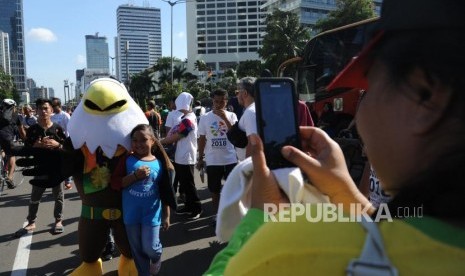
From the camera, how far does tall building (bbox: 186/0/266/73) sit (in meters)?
125

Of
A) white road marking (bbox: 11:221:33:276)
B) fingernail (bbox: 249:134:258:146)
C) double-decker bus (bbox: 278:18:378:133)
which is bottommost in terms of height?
white road marking (bbox: 11:221:33:276)

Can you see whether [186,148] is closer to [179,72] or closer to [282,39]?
[282,39]

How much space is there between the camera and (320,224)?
680 mm

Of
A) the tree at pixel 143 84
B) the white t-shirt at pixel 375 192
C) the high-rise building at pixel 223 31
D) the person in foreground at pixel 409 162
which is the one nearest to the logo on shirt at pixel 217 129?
the white t-shirt at pixel 375 192

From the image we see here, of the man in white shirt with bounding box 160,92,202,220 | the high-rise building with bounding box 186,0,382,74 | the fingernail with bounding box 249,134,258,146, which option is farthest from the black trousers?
the high-rise building with bounding box 186,0,382,74

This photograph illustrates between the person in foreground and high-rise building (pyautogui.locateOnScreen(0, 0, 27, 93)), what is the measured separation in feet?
432

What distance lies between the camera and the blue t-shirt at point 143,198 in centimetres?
332

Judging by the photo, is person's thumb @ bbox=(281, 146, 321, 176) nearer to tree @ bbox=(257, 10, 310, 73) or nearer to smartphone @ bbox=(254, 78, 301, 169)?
smartphone @ bbox=(254, 78, 301, 169)

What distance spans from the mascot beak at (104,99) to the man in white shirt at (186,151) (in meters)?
2.65

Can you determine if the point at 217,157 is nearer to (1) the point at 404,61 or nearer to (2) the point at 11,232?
(2) the point at 11,232

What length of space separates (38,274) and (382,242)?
466 cm

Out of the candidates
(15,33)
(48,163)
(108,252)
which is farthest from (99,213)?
(15,33)

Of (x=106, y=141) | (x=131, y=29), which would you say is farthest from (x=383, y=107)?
(x=131, y=29)

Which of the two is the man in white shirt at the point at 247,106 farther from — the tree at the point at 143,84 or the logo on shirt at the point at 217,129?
the tree at the point at 143,84
